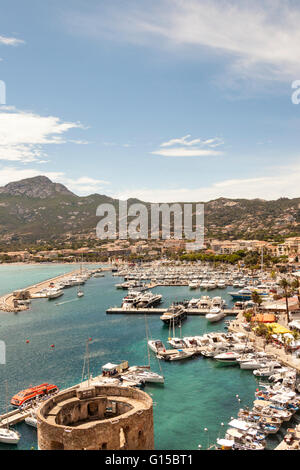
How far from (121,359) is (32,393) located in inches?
357

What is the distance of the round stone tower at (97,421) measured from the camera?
8859 mm

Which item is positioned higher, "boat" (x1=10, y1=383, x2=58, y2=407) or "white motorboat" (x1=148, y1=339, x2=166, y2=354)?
"white motorboat" (x1=148, y1=339, x2=166, y2=354)

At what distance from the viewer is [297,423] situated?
21047mm

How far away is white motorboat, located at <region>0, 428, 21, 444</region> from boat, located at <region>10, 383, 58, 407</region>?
11.7 feet

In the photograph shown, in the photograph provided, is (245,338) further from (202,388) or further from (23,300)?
(23,300)

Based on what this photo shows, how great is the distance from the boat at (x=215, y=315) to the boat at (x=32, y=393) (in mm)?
22376

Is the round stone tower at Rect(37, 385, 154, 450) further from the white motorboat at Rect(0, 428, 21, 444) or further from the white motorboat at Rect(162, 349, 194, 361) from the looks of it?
the white motorboat at Rect(162, 349, 194, 361)

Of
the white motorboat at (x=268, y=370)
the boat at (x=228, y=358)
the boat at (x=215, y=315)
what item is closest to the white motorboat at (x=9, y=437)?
the white motorboat at (x=268, y=370)

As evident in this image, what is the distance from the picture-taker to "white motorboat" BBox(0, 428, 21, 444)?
1995 centimetres

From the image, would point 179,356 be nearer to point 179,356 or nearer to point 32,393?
point 179,356

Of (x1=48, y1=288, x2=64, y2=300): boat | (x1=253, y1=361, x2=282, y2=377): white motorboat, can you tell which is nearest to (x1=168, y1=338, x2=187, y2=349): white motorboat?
(x1=253, y1=361, x2=282, y2=377): white motorboat

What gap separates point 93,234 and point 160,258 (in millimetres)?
73705

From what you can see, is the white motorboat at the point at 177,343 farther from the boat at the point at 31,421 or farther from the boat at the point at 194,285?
the boat at the point at 194,285

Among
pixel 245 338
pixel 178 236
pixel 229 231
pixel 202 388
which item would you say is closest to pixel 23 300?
pixel 245 338
